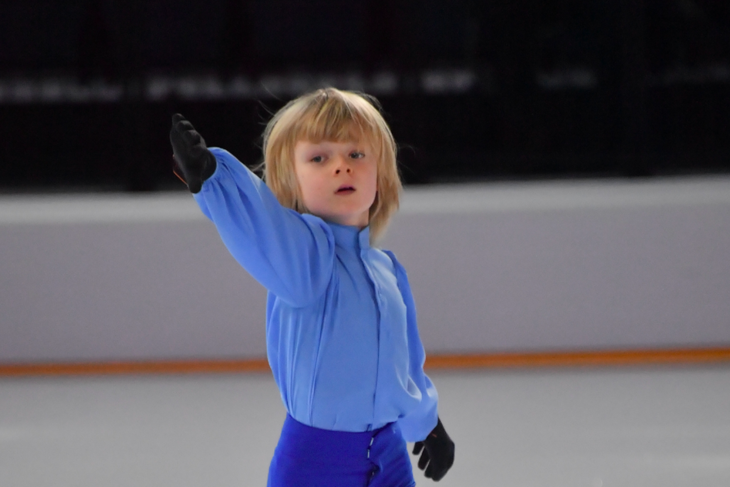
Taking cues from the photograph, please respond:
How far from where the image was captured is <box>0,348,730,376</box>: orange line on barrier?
2.95 m

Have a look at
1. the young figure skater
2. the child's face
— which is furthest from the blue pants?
Answer: the child's face

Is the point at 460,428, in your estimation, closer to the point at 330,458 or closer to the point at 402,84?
the point at 330,458

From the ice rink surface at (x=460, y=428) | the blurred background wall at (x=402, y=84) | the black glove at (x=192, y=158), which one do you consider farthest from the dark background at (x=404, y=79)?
the black glove at (x=192, y=158)

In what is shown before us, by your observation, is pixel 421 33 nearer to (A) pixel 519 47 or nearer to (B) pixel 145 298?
(A) pixel 519 47

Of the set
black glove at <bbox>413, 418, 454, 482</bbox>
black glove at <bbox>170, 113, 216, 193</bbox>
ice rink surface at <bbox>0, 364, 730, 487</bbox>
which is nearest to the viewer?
black glove at <bbox>170, 113, 216, 193</bbox>

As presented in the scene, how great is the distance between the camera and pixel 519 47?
3467 mm

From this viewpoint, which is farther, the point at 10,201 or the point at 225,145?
the point at 225,145

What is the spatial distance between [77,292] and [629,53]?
2569mm

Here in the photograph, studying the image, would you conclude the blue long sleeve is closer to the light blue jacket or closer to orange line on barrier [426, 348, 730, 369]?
the light blue jacket

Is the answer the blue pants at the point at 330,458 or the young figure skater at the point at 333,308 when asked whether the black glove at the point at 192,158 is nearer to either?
the young figure skater at the point at 333,308

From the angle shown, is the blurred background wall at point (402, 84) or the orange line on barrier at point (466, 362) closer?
the orange line on barrier at point (466, 362)

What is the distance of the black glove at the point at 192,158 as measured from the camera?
81 centimetres

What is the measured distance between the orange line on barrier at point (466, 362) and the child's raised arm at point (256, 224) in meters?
2.12

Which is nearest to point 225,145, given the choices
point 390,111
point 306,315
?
point 390,111
